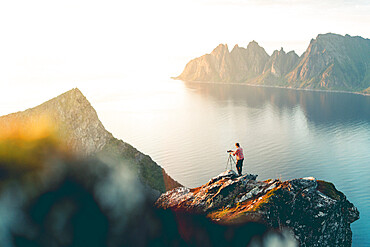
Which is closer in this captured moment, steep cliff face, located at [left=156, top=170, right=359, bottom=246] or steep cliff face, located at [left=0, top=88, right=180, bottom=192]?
steep cliff face, located at [left=156, top=170, right=359, bottom=246]

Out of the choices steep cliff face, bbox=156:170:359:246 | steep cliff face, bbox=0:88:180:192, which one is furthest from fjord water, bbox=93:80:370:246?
steep cliff face, bbox=0:88:180:192

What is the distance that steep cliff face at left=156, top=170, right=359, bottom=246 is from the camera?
20359 millimetres

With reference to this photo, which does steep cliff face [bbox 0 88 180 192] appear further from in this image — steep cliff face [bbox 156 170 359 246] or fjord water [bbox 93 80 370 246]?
fjord water [bbox 93 80 370 246]

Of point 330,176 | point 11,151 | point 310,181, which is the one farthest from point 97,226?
point 330,176

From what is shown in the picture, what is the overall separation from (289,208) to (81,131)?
26.1 m

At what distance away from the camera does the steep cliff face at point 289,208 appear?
66.8 ft

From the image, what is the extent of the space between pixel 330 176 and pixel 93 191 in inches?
2362

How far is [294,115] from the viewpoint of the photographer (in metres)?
163

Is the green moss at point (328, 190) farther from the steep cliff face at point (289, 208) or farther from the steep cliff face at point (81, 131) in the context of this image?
the steep cliff face at point (81, 131)

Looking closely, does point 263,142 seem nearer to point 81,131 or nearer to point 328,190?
point 81,131

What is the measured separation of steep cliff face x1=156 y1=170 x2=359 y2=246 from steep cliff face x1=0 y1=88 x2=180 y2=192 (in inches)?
573

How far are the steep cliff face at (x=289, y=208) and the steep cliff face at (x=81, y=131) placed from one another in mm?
14542

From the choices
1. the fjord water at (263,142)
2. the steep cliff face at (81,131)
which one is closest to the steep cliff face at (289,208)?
the steep cliff face at (81,131)

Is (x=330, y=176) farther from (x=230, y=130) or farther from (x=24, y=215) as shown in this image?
(x=24, y=215)
